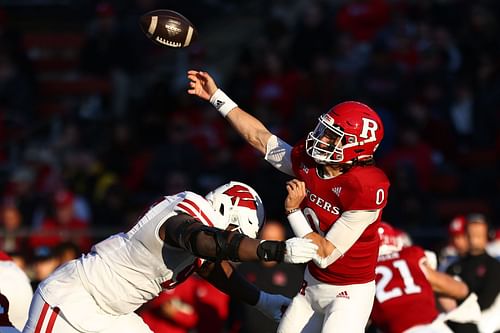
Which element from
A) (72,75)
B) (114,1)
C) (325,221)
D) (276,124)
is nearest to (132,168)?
(276,124)

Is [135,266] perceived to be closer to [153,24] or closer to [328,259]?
[328,259]

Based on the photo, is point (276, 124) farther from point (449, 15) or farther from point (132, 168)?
point (449, 15)

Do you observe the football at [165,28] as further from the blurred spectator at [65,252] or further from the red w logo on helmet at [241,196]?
the blurred spectator at [65,252]

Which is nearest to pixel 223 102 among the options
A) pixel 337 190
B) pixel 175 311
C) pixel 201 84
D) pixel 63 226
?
pixel 201 84

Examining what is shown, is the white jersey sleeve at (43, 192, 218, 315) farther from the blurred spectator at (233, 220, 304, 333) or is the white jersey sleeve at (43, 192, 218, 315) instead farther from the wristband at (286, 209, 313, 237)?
the blurred spectator at (233, 220, 304, 333)

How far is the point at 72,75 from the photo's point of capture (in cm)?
1505

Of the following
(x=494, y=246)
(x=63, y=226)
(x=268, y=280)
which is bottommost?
(x=63, y=226)

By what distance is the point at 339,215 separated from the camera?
6051 millimetres

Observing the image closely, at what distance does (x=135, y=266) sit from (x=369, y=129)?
1.44 meters

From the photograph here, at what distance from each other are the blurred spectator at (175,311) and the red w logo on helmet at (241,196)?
2572mm

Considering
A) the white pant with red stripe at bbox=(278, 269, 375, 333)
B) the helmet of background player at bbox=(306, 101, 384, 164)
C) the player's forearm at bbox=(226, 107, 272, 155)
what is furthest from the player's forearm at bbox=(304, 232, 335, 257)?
the player's forearm at bbox=(226, 107, 272, 155)

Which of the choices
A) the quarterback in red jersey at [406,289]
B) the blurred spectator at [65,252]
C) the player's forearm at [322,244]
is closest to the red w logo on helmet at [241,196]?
the player's forearm at [322,244]

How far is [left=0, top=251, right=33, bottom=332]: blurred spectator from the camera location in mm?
6719

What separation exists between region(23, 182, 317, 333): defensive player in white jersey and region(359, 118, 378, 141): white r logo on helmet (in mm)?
671
